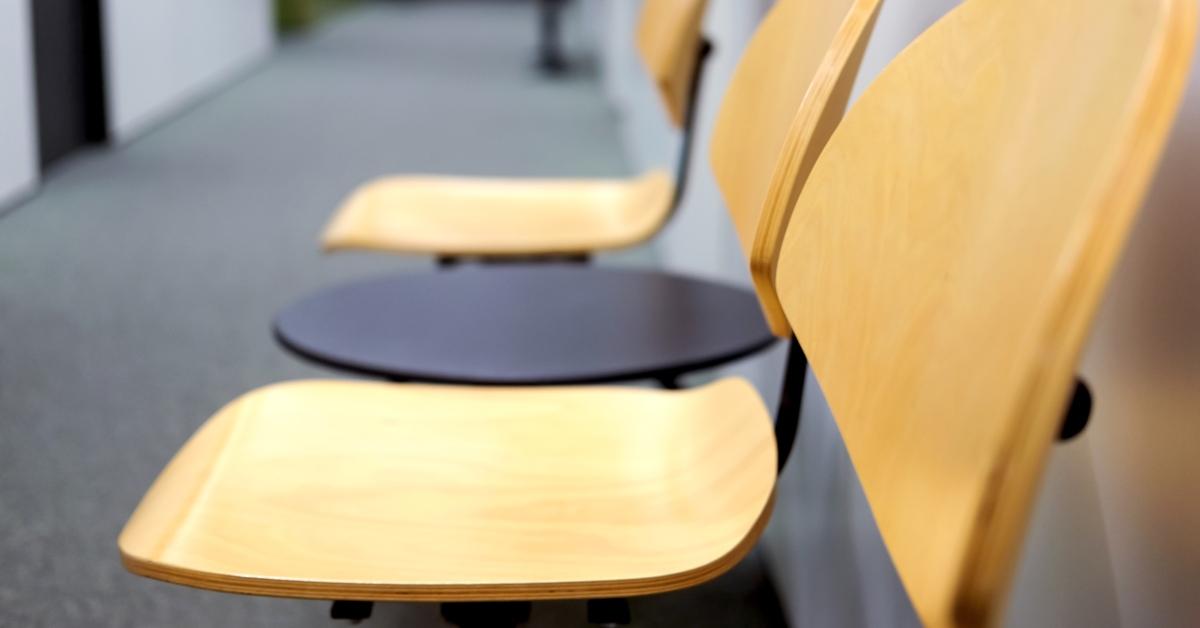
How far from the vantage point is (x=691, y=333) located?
1.41 m

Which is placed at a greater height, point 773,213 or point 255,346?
point 773,213

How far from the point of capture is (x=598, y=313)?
151cm

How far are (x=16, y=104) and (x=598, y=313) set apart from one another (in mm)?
2563

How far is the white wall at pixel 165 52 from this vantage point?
4465 millimetres

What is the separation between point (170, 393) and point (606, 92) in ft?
13.7

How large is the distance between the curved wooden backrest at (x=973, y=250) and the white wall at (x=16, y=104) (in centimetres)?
301

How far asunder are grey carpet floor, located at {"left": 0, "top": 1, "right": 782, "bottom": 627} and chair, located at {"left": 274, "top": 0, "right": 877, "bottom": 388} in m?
0.38

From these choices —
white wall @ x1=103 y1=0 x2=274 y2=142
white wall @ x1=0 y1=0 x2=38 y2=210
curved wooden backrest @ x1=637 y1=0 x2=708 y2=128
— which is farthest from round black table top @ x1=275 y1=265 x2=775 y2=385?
white wall @ x1=103 y1=0 x2=274 y2=142

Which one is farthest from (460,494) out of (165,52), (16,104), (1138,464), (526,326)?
(165,52)

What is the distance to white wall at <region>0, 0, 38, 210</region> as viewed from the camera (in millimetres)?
3352

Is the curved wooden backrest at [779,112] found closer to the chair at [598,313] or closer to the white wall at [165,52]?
the chair at [598,313]

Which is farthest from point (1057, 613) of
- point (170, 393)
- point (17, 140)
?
point (17, 140)

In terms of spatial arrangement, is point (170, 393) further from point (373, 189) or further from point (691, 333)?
point (691, 333)

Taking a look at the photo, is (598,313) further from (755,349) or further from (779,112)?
(779,112)
